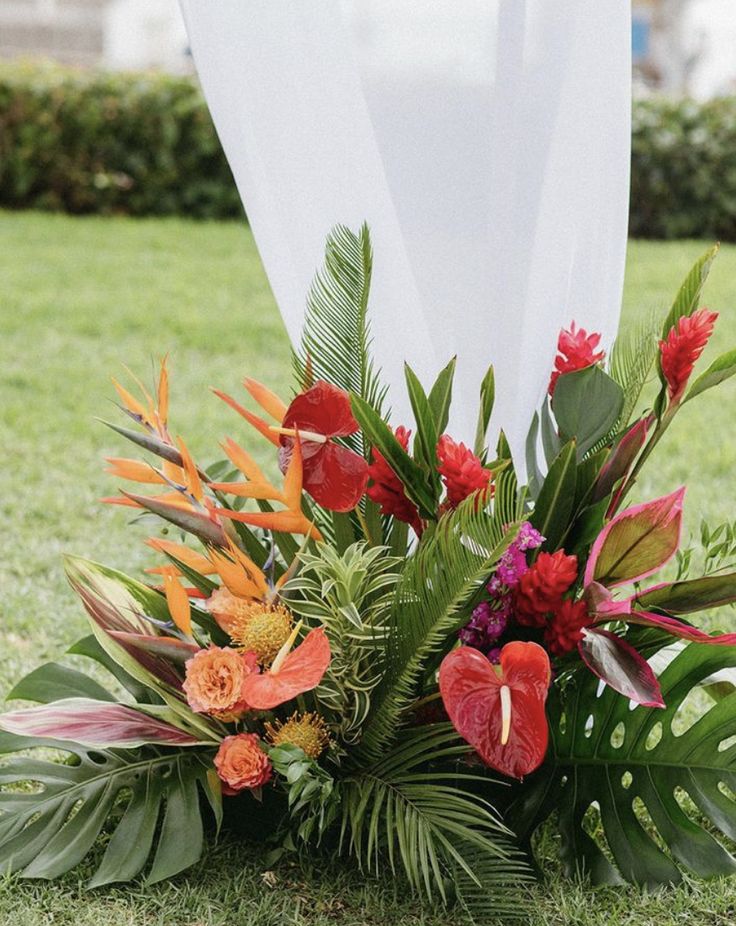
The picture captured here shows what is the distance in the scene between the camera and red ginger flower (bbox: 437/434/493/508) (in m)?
1.49

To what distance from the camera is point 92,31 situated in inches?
931

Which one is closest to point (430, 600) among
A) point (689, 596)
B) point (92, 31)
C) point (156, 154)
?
point (689, 596)

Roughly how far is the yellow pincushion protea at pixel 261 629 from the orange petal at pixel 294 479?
13 centimetres

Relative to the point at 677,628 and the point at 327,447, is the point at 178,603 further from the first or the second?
the point at 677,628

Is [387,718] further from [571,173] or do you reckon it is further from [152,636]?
[571,173]

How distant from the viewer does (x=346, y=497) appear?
61.9 inches

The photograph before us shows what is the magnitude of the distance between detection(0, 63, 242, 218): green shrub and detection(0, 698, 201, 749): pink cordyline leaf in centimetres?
609

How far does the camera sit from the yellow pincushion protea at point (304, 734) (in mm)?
1534

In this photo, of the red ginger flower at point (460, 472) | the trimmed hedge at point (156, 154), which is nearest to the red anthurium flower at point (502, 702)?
the red ginger flower at point (460, 472)

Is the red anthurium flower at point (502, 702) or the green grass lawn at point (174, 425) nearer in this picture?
the red anthurium flower at point (502, 702)

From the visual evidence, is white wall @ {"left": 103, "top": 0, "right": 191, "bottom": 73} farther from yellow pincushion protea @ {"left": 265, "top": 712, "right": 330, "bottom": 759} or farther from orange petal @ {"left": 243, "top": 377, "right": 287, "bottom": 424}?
yellow pincushion protea @ {"left": 265, "top": 712, "right": 330, "bottom": 759}

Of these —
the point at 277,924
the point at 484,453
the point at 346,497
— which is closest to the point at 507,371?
the point at 484,453

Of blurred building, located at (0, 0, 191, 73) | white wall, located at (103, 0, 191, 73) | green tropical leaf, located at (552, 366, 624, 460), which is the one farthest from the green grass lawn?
white wall, located at (103, 0, 191, 73)

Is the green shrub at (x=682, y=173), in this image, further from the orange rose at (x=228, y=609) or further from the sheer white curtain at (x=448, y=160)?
the orange rose at (x=228, y=609)
